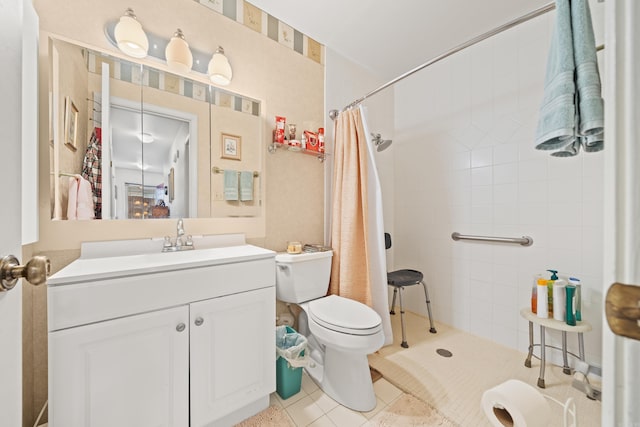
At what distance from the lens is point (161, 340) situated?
3.11 ft

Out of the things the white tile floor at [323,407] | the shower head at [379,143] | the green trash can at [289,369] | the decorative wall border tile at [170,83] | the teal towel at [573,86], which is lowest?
the white tile floor at [323,407]

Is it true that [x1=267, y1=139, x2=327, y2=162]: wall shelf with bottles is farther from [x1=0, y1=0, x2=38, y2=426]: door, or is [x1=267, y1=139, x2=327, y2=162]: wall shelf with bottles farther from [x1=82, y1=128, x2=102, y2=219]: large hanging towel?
[x1=0, y1=0, x2=38, y2=426]: door

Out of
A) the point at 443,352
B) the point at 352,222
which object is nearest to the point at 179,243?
the point at 352,222

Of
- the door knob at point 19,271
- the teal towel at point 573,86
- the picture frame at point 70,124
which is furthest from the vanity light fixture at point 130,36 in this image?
the teal towel at point 573,86

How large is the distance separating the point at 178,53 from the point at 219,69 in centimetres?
22

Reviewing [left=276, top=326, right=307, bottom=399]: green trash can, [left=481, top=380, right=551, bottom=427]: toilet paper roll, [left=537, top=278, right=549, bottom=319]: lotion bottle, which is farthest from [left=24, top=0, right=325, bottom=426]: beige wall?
[left=537, top=278, right=549, bottom=319]: lotion bottle

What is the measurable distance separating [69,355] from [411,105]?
2885mm

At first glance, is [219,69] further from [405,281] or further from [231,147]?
[405,281]

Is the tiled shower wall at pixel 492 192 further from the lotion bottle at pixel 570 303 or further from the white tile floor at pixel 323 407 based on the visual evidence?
the white tile floor at pixel 323 407

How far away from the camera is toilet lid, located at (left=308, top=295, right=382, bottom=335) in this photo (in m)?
1.22

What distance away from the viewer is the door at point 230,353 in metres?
1.03

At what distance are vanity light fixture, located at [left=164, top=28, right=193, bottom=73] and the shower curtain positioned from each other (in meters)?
1.11

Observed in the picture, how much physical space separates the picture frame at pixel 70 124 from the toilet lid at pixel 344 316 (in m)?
1.45

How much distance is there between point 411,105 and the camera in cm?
245
